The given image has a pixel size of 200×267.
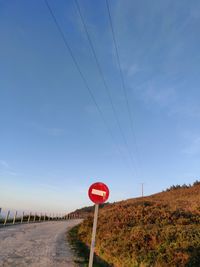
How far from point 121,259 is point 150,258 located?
4.03 ft

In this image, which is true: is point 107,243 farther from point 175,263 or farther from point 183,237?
point 175,263

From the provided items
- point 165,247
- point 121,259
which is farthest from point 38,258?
point 165,247

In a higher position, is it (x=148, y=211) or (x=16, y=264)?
(x=148, y=211)

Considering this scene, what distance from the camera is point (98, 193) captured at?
843 centimetres

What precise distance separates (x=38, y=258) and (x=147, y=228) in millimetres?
5661

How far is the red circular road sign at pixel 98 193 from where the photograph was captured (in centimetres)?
835

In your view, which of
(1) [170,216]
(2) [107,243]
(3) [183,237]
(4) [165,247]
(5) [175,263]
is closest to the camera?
(5) [175,263]

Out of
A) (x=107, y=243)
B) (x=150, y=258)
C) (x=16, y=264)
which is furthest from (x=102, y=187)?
(x=107, y=243)

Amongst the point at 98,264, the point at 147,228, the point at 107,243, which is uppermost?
the point at 147,228

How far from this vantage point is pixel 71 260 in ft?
34.1

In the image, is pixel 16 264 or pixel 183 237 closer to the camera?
pixel 16 264

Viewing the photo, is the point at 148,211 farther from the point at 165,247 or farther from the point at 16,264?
the point at 16,264

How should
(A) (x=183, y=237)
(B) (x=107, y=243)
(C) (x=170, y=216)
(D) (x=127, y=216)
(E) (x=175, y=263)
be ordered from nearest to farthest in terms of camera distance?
1. (E) (x=175, y=263)
2. (A) (x=183, y=237)
3. (B) (x=107, y=243)
4. (C) (x=170, y=216)
5. (D) (x=127, y=216)

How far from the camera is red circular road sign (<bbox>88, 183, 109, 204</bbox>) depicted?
27.4 ft
